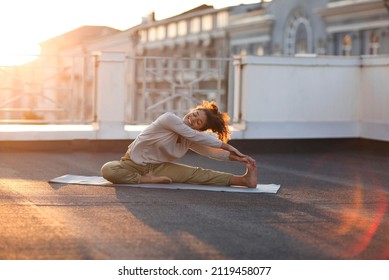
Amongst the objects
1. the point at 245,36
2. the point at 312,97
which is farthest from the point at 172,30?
the point at 312,97

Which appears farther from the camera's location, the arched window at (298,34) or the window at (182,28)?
the window at (182,28)

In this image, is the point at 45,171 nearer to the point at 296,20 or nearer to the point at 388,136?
the point at 388,136

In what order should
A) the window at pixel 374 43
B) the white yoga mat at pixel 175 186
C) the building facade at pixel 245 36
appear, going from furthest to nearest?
the building facade at pixel 245 36
the window at pixel 374 43
the white yoga mat at pixel 175 186

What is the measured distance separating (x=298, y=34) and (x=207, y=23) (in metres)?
12.3

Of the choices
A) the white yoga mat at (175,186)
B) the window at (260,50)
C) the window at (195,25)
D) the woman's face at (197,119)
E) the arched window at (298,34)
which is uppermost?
the window at (195,25)

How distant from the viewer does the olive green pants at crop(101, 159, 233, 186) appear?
792 cm

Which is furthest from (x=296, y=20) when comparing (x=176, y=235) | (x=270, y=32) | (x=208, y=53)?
(x=176, y=235)

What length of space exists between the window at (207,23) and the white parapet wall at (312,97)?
47596 mm

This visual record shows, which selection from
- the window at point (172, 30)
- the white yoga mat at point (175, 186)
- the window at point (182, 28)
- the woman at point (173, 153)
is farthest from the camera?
the window at point (172, 30)

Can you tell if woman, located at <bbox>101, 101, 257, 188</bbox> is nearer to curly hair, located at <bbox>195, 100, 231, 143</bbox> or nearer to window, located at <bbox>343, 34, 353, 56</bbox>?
curly hair, located at <bbox>195, 100, 231, 143</bbox>

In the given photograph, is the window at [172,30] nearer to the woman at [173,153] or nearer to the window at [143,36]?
the window at [143,36]

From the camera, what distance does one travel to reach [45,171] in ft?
30.4

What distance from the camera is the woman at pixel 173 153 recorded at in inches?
311

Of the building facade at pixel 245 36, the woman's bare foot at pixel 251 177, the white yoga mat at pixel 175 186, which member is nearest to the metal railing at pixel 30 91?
the white yoga mat at pixel 175 186
